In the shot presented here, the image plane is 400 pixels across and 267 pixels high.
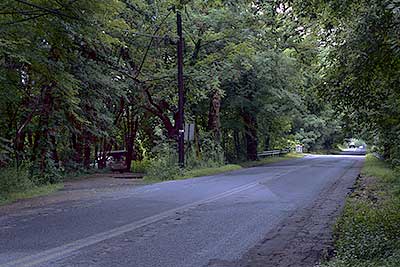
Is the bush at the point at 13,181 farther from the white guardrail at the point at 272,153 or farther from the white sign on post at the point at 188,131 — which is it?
the white guardrail at the point at 272,153

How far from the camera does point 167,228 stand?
872 cm

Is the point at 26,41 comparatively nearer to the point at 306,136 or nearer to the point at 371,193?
the point at 371,193

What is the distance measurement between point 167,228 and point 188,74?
16.8 m

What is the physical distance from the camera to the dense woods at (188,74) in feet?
28.3

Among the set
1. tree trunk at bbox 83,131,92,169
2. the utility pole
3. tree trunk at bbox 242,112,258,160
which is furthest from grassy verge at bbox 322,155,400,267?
tree trunk at bbox 242,112,258,160

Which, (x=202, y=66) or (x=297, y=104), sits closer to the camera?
(x=202, y=66)

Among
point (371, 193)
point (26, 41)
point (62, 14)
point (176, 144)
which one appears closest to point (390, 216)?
point (371, 193)

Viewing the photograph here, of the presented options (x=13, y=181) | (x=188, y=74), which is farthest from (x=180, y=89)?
(x=13, y=181)

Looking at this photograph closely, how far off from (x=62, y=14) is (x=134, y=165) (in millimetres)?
21548

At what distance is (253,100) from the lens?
32.6m

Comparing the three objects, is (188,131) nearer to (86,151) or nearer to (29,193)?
(86,151)

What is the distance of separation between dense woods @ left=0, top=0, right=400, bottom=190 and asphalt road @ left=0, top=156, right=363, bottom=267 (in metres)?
2.50

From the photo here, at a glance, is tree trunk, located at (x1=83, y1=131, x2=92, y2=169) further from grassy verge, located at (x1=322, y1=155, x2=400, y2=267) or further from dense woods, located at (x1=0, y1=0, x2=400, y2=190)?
grassy verge, located at (x1=322, y1=155, x2=400, y2=267)

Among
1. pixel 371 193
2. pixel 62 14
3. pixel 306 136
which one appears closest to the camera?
pixel 62 14
